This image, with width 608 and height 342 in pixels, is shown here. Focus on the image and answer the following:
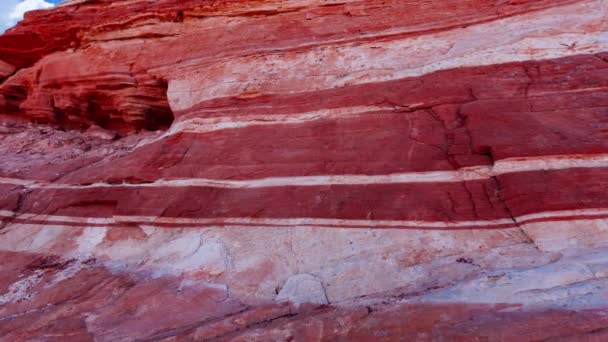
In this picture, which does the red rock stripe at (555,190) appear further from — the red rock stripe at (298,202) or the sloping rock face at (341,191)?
the red rock stripe at (298,202)

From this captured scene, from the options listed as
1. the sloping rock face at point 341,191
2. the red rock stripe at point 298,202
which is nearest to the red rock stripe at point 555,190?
the sloping rock face at point 341,191

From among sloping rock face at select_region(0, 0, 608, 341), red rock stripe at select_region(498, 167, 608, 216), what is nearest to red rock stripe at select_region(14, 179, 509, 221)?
sloping rock face at select_region(0, 0, 608, 341)

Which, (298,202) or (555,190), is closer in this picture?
(555,190)

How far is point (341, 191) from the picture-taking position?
5.25m

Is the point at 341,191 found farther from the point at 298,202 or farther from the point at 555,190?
the point at 555,190

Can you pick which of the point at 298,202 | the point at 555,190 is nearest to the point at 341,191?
the point at 298,202

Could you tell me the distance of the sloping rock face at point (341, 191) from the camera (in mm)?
3574

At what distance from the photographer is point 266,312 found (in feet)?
12.5

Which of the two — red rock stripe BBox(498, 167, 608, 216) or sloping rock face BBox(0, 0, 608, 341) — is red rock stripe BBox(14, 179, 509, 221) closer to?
sloping rock face BBox(0, 0, 608, 341)

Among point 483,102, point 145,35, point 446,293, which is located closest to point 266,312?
point 446,293

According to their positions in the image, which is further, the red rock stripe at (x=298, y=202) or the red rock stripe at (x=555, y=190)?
the red rock stripe at (x=298, y=202)

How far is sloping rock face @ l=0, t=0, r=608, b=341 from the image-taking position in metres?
3.57

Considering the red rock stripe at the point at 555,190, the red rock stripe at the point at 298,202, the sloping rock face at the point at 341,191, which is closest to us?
the sloping rock face at the point at 341,191

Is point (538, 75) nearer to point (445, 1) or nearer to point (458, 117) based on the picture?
point (458, 117)
